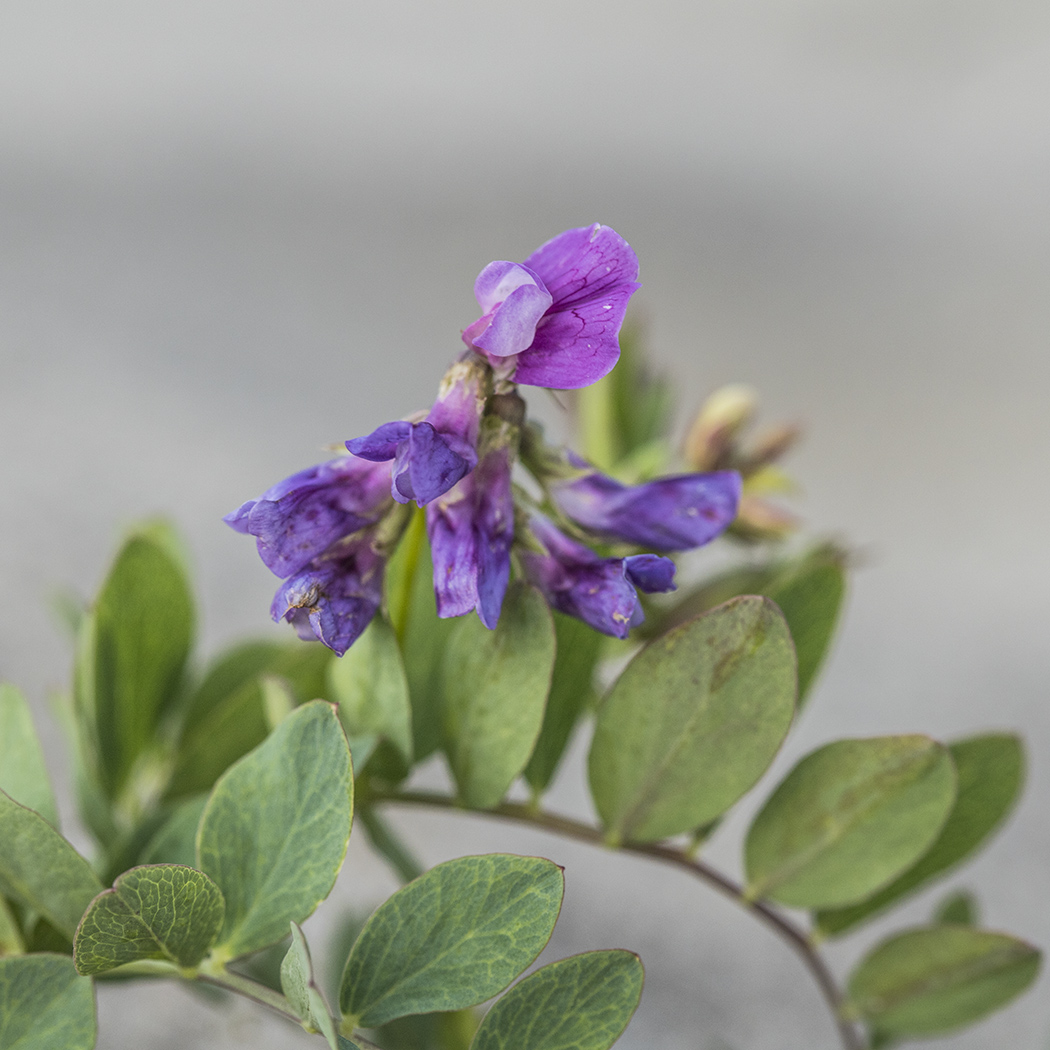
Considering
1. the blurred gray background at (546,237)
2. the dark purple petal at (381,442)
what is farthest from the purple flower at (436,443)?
the blurred gray background at (546,237)

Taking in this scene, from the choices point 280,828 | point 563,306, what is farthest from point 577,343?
point 280,828

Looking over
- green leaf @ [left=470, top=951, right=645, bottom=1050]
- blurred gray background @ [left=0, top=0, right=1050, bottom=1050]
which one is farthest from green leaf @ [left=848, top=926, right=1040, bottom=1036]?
blurred gray background @ [left=0, top=0, right=1050, bottom=1050]

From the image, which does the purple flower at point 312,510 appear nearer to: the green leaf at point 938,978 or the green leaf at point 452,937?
the green leaf at point 452,937

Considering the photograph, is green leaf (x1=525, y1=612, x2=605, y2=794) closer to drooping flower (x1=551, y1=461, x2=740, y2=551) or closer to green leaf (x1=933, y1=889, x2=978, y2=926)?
drooping flower (x1=551, y1=461, x2=740, y2=551)

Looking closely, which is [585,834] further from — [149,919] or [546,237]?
[546,237]

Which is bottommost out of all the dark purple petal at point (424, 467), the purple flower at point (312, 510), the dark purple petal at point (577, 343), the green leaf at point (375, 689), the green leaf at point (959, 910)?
the green leaf at point (959, 910)

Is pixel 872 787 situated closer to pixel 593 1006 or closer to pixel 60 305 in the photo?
pixel 593 1006
